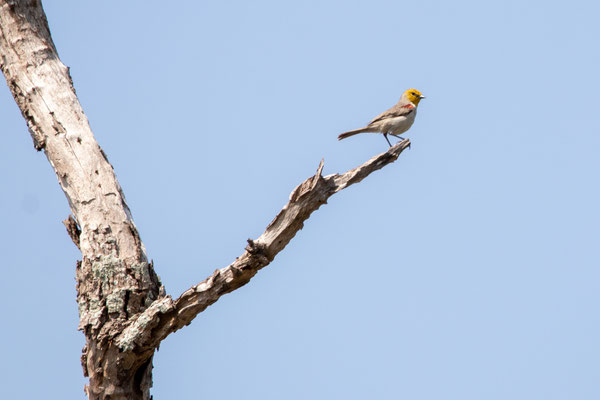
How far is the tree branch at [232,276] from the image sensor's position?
512 centimetres

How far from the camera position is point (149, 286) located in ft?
18.1

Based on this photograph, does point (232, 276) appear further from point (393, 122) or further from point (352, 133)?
point (393, 122)

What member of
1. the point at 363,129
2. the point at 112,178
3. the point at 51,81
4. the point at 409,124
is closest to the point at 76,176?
the point at 112,178

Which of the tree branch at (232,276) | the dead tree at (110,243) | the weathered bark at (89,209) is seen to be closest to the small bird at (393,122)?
the dead tree at (110,243)

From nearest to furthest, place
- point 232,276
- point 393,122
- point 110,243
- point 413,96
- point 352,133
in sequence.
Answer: point 232,276 → point 110,243 → point 352,133 → point 393,122 → point 413,96

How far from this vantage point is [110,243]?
5473mm

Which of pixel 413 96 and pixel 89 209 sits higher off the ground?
pixel 413 96

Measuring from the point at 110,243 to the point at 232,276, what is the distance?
3.26 ft

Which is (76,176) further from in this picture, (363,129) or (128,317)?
(363,129)

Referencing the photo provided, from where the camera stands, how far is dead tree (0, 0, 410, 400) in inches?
204

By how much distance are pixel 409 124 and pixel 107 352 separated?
6399 mm

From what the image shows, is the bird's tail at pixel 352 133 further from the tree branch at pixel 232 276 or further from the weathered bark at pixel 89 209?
the tree branch at pixel 232 276

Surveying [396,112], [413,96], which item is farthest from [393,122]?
[413,96]

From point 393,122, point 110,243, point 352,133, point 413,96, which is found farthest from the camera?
point 413,96
